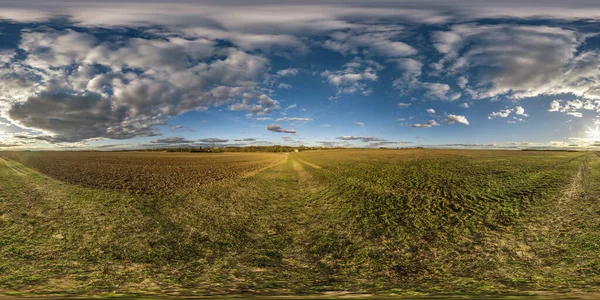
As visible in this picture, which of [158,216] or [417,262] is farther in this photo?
[158,216]

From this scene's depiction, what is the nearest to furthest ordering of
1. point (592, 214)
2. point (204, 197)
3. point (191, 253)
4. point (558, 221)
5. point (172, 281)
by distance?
point (172, 281), point (191, 253), point (558, 221), point (592, 214), point (204, 197)

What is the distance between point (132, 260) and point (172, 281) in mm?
1934

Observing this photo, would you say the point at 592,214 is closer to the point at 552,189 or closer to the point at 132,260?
the point at 552,189

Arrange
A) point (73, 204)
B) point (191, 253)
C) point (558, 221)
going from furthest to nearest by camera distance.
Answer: point (73, 204), point (558, 221), point (191, 253)

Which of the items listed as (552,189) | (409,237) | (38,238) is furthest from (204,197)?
(552,189)

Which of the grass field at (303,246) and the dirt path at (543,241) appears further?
the dirt path at (543,241)

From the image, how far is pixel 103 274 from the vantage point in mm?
6566

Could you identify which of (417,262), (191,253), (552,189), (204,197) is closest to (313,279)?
(417,262)

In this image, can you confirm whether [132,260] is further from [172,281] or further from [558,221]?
[558,221]

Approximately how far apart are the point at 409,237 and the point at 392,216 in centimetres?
274

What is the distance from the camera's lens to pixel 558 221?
10844 millimetres

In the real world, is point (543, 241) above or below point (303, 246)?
above

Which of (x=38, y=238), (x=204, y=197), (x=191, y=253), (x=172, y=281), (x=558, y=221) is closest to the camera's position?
(x=172, y=281)

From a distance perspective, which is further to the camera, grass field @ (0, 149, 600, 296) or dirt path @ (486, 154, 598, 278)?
dirt path @ (486, 154, 598, 278)
